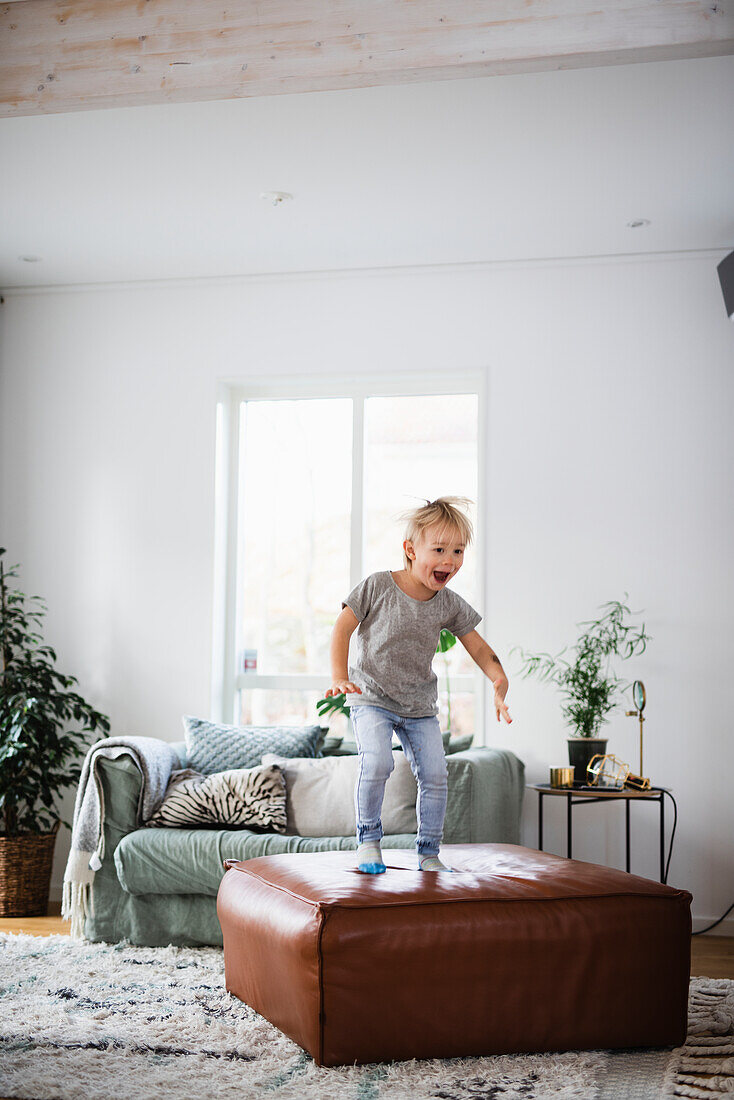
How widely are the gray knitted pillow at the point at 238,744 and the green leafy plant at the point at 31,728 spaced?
1.91 ft

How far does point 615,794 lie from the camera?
3.88 m

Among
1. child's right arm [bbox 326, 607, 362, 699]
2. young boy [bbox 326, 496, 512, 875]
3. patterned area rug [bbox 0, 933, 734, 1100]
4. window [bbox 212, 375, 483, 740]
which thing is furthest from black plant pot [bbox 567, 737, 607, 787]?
child's right arm [bbox 326, 607, 362, 699]

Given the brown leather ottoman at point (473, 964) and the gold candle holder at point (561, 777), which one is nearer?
the brown leather ottoman at point (473, 964)

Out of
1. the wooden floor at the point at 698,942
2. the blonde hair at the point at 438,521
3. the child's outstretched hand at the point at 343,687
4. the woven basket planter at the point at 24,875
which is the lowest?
the wooden floor at the point at 698,942

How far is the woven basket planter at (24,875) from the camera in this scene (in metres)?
4.35

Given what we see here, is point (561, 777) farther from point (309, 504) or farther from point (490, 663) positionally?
point (309, 504)

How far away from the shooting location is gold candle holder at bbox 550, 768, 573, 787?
155 inches

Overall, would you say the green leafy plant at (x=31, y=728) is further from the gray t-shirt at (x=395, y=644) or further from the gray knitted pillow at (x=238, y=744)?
the gray t-shirt at (x=395, y=644)

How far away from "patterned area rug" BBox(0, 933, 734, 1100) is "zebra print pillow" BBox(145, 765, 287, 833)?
0.76 meters

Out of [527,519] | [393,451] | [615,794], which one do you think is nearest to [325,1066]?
[615,794]

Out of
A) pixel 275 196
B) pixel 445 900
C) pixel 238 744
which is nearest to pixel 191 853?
pixel 238 744

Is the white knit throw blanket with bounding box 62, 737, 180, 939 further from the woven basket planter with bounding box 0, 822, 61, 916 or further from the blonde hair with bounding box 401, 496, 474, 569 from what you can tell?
the blonde hair with bounding box 401, 496, 474, 569

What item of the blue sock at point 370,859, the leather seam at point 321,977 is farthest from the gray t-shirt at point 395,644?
the leather seam at point 321,977

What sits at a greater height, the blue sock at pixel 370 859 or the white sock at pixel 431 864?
the blue sock at pixel 370 859
